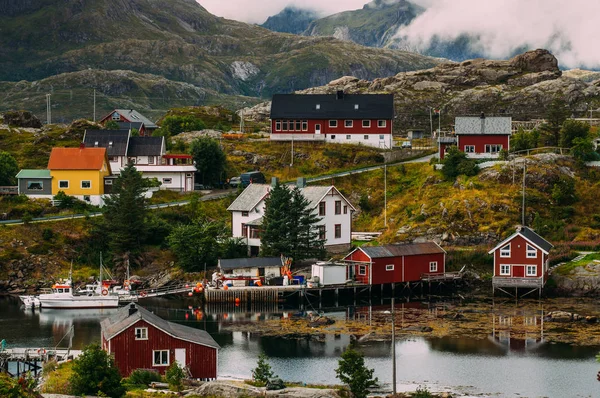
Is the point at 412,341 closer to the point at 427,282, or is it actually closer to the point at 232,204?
the point at 427,282

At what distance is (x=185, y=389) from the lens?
4962 cm

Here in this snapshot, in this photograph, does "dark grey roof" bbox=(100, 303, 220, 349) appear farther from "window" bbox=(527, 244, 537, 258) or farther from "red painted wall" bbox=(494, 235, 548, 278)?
"window" bbox=(527, 244, 537, 258)

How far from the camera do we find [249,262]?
3529 inches

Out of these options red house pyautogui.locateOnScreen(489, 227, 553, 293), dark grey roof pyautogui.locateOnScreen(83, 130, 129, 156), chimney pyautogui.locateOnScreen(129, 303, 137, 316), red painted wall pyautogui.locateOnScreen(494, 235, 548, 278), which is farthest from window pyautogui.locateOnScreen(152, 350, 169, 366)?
dark grey roof pyautogui.locateOnScreen(83, 130, 129, 156)

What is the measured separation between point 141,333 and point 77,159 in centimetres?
5591

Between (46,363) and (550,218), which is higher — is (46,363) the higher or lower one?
the lower one

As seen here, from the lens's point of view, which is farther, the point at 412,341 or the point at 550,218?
the point at 550,218

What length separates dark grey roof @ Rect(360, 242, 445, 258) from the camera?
89438mm

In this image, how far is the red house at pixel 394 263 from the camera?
89.2 metres

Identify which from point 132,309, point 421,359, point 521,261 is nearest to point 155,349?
point 132,309

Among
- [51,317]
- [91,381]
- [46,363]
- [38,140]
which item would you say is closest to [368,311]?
[51,317]

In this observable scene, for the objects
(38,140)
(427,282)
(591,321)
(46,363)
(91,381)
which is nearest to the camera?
(91,381)

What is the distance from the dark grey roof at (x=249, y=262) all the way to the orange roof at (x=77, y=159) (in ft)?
81.0

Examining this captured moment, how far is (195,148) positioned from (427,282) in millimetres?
34791
